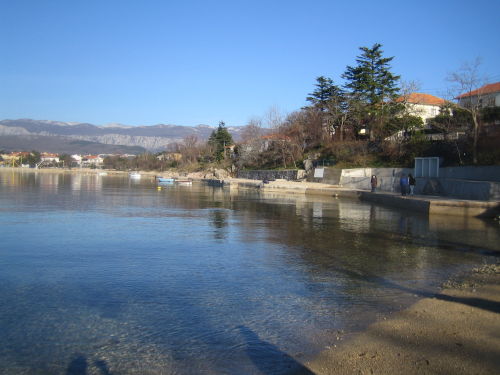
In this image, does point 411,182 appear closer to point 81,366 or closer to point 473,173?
point 473,173

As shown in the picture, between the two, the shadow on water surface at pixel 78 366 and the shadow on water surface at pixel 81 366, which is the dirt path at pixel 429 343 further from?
the shadow on water surface at pixel 78 366

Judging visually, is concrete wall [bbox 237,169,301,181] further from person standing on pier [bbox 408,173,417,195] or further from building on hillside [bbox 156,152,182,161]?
building on hillside [bbox 156,152,182,161]

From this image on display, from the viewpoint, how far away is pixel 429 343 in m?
6.10

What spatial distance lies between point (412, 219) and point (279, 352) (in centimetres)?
1874

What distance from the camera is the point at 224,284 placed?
31.5 ft

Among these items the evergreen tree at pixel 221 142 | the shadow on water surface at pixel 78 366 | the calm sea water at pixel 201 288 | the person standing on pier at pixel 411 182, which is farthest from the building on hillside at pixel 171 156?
the shadow on water surface at pixel 78 366

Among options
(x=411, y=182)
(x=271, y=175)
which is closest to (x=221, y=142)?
(x=271, y=175)

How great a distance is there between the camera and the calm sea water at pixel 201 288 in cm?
602

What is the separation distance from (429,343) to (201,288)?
15.6 feet

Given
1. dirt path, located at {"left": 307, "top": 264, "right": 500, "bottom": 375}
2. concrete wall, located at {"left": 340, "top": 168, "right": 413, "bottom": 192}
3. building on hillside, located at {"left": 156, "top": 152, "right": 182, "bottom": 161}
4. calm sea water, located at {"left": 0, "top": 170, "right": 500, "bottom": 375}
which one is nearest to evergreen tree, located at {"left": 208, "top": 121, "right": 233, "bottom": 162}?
building on hillside, located at {"left": 156, "top": 152, "right": 182, "bottom": 161}

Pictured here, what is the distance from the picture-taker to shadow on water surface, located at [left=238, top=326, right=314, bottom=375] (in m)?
5.45

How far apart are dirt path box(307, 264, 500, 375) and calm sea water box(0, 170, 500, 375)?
0.45 m

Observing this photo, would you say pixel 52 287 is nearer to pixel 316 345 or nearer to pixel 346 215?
pixel 316 345

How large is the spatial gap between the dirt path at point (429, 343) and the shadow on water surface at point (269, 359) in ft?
0.70
